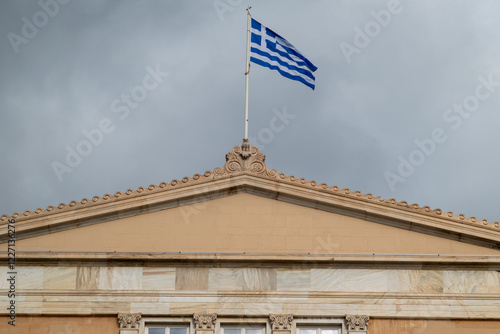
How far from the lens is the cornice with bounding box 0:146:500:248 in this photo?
47562 mm

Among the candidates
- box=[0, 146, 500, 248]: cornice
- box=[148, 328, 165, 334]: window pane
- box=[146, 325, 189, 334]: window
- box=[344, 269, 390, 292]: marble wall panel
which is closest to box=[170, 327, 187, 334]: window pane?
box=[146, 325, 189, 334]: window

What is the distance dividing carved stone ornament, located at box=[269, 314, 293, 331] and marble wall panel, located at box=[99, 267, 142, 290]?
4.12m

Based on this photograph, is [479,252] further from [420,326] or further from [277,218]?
[277,218]

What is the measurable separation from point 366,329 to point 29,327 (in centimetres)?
991

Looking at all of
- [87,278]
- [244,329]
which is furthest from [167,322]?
[87,278]

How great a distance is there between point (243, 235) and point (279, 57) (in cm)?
733

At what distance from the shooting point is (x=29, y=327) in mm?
46688

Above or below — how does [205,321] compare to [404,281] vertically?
below

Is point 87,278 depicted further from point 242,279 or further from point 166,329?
point 242,279

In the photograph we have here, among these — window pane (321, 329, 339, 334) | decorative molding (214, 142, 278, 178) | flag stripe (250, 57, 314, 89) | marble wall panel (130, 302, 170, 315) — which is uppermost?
flag stripe (250, 57, 314, 89)

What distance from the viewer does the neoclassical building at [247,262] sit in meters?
46.6

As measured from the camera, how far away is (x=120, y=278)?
47188mm

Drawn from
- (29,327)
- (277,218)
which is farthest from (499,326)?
(29,327)

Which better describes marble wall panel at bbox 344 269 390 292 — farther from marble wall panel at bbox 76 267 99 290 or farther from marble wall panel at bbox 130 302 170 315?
marble wall panel at bbox 76 267 99 290
